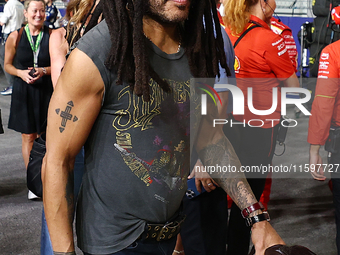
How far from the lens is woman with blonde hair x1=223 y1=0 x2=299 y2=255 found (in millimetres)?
2961

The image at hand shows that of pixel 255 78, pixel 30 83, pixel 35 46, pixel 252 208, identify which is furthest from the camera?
pixel 35 46

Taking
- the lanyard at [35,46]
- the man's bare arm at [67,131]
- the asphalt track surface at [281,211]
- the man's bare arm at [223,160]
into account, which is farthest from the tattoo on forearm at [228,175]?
the lanyard at [35,46]

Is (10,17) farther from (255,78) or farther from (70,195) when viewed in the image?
(70,195)

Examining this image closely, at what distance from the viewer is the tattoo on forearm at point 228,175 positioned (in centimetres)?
160

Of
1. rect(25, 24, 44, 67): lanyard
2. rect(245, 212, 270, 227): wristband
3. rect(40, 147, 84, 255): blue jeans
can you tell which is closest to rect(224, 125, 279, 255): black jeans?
rect(40, 147, 84, 255): blue jeans

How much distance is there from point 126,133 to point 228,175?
53cm

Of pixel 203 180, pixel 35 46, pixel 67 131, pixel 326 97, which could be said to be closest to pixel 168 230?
pixel 67 131

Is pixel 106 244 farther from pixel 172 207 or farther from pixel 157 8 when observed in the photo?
pixel 157 8

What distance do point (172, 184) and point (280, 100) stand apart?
1836 millimetres

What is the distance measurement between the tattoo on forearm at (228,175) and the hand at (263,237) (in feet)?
0.33

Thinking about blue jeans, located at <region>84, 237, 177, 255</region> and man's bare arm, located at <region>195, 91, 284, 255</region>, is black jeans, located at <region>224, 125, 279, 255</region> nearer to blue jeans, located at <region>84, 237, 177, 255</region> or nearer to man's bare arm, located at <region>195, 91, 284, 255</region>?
man's bare arm, located at <region>195, 91, 284, 255</region>

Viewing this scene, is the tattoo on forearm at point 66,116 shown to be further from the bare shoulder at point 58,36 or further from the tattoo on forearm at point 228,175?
the bare shoulder at point 58,36

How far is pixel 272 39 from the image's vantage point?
2934 mm

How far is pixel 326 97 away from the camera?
8.97ft
